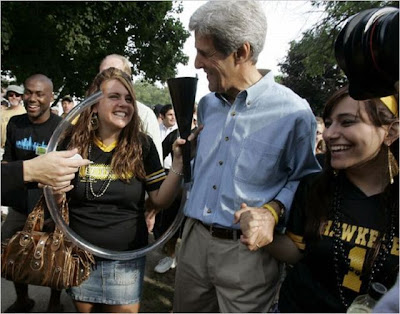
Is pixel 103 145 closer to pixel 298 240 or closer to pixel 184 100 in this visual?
pixel 184 100

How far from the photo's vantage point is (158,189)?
88.0 inches

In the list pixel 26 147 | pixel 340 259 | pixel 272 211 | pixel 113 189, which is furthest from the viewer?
pixel 26 147

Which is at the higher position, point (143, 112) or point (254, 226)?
point (143, 112)

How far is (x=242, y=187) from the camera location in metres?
1.85

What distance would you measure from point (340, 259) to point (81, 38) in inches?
658

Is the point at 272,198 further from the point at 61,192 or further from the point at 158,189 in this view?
the point at 61,192

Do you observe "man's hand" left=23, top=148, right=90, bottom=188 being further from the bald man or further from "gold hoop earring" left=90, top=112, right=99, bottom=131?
the bald man

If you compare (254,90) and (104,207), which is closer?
(254,90)

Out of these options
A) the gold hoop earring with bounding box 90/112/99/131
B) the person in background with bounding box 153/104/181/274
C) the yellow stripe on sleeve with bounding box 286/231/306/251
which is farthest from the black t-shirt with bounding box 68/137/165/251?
the yellow stripe on sleeve with bounding box 286/231/306/251

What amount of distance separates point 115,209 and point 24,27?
17447 mm

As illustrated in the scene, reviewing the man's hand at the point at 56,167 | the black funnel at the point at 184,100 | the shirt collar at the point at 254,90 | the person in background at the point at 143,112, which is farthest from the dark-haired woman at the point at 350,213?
the person in background at the point at 143,112

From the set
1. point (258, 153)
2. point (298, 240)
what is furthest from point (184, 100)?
point (298, 240)

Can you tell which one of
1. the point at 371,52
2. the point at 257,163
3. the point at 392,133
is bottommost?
the point at 257,163

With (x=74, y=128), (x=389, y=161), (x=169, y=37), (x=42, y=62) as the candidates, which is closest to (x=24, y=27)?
(x=42, y=62)
